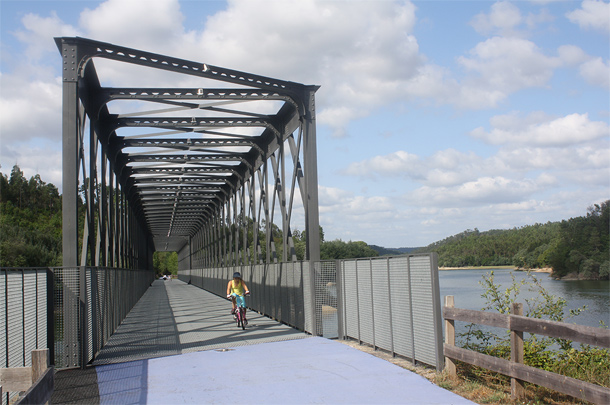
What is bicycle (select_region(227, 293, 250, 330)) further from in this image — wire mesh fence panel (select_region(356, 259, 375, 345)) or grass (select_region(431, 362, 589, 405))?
grass (select_region(431, 362, 589, 405))

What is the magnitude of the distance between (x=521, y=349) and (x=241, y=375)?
366cm

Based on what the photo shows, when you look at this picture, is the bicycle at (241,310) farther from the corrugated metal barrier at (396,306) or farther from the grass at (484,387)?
the grass at (484,387)

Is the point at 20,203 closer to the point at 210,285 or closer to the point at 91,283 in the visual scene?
the point at 210,285

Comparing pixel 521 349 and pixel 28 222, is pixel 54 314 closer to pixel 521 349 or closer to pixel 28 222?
pixel 521 349

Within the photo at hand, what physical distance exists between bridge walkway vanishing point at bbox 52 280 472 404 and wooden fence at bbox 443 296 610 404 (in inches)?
19.9

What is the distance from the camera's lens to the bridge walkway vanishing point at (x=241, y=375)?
664 centimetres

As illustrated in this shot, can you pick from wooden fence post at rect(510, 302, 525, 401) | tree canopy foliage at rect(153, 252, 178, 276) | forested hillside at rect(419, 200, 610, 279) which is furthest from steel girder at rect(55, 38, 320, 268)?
tree canopy foliage at rect(153, 252, 178, 276)

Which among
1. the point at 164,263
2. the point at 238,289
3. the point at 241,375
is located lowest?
the point at 241,375

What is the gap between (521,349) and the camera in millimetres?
6023

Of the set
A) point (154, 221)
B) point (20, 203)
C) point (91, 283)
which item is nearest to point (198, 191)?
point (154, 221)

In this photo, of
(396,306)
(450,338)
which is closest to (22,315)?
(396,306)

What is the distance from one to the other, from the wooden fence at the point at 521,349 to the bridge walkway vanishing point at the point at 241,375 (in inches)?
19.9

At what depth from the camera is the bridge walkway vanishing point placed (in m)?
6.64

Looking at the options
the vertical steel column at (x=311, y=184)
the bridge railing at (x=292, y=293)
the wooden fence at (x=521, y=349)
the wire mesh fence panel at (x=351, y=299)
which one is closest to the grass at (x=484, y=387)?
the wooden fence at (x=521, y=349)
